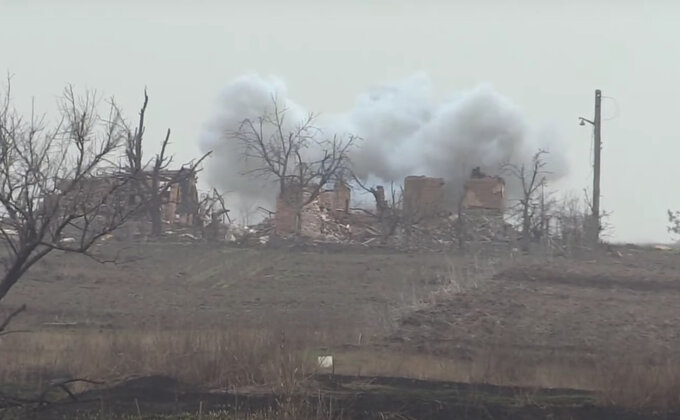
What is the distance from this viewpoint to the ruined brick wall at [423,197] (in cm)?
3877

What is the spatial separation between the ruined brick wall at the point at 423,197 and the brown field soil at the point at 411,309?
7.34m

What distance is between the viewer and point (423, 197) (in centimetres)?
4128

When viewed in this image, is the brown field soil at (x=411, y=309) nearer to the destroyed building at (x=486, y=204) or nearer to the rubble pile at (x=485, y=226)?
the rubble pile at (x=485, y=226)

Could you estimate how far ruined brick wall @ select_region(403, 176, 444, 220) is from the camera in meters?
38.8

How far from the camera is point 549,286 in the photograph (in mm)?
23344

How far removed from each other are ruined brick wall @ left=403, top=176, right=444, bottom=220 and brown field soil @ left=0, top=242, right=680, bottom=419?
7.34 meters

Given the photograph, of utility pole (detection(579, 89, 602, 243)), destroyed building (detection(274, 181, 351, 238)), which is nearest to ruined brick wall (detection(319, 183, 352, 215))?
destroyed building (detection(274, 181, 351, 238))

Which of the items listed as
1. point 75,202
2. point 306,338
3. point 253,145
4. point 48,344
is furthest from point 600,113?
point 75,202

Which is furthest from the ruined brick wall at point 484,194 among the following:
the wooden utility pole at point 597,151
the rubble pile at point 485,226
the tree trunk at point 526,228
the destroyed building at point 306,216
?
the wooden utility pole at point 597,151

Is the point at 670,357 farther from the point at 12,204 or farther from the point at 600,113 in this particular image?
the point at 600,113

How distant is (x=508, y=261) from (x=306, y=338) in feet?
49.4

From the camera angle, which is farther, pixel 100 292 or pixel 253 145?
pixel 253 145

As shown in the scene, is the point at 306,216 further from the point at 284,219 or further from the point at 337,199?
the point at 337,199

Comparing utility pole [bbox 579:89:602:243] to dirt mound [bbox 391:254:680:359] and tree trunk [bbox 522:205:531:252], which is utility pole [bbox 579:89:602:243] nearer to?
tree trunk [bbox 522:205:531:252]
